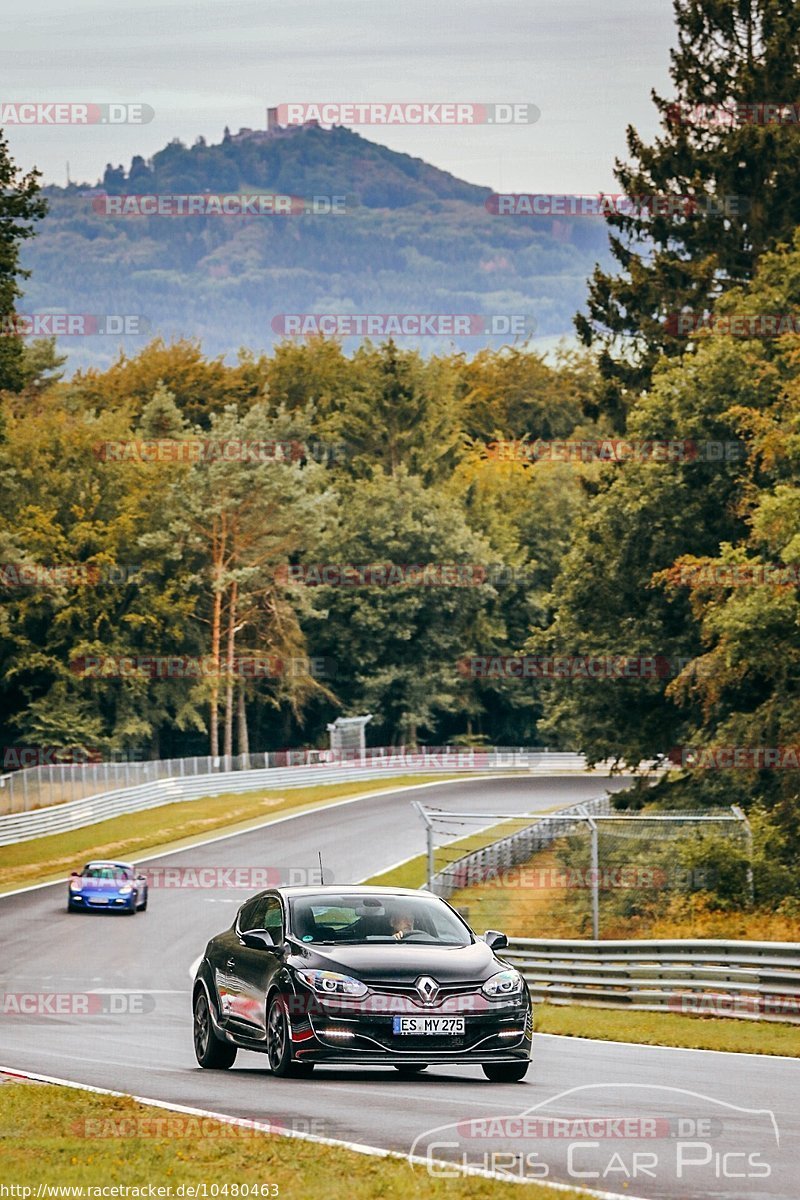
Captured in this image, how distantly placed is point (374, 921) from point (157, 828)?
1984 inches

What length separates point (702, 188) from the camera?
5812cm

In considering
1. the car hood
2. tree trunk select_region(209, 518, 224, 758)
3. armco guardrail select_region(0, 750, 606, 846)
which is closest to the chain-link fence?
the car hood

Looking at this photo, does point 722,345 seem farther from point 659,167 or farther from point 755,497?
point 659,167

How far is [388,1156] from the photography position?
10.3m

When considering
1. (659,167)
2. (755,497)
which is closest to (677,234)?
(659,167)

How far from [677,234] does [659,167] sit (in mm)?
2158

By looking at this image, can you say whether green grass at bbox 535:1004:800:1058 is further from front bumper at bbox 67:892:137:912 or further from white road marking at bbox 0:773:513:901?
white road marking at bbox 0:773:513:901

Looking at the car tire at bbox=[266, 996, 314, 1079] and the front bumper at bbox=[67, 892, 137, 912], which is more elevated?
the car tire at bbox=[266, 996, 314, 1079]

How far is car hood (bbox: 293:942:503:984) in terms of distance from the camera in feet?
Answer: 46.2

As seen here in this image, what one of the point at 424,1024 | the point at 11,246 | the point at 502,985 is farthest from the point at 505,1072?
the point at 11,246

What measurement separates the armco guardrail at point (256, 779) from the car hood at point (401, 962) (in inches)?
1751

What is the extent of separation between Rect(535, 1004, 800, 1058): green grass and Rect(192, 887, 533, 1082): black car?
3859 millimetres

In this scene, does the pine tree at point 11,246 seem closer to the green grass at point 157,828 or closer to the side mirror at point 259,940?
the green grass at point 157,828

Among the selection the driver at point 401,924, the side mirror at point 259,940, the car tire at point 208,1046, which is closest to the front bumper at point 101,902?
the car tire at point 208,1046
